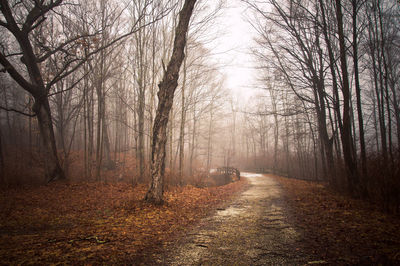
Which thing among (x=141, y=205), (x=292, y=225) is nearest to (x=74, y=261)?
(x=141, y=205)

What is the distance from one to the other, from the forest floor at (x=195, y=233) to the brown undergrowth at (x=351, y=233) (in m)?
0.01

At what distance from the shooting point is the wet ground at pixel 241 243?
2854 mm

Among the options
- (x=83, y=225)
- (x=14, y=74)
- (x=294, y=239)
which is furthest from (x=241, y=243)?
(x=14, y=74)

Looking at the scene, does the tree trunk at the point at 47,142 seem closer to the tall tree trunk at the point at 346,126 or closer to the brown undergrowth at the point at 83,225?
the brown undergrowth at the point at 83,225

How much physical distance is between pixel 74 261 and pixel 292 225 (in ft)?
14.1

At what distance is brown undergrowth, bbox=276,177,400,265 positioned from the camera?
275 centimetres

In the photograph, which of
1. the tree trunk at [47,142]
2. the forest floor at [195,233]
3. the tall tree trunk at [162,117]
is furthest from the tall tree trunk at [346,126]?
the tree trunk at [47,142]

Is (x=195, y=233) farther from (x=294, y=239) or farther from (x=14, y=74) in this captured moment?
(x=14, y=74)

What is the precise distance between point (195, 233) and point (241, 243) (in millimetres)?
1088

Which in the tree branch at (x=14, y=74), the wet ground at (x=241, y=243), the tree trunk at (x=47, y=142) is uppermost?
the tree branch at (x=14, y=74)

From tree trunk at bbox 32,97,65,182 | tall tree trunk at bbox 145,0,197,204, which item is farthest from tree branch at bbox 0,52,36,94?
tall tree trunk at bbox 145,0,197,204

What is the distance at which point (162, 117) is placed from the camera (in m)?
6.23

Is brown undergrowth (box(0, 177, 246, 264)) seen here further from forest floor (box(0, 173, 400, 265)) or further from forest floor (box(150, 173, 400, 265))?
forest floor (box(150, 173, 400, 265))

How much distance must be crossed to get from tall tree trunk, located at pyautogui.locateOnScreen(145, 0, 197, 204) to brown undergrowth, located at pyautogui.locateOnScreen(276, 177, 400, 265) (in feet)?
13.5
